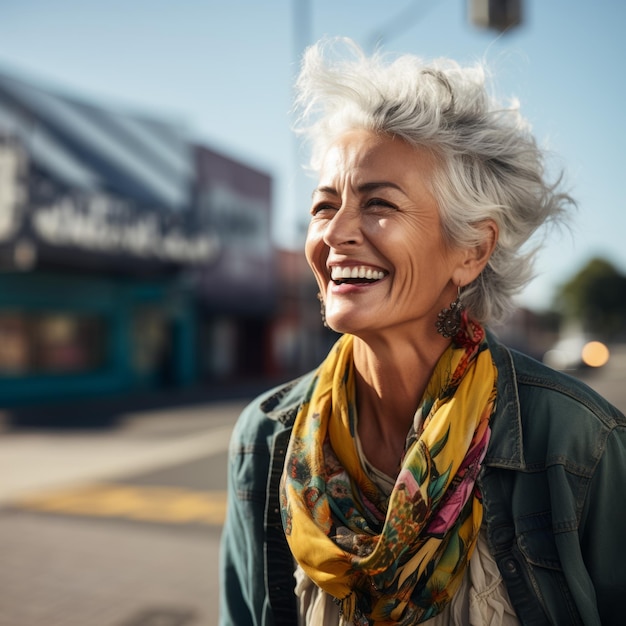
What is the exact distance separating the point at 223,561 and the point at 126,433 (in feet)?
35.4

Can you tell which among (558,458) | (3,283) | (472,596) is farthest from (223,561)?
(3,283)

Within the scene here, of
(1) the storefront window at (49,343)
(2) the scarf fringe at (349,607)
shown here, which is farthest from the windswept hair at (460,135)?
(1) the storefront window at (49,343)

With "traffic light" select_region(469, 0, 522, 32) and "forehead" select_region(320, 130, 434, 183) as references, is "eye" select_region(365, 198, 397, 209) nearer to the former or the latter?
"forehead" select_region(320, 130, 434, 183)

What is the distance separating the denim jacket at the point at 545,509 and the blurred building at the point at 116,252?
15266 millimetres

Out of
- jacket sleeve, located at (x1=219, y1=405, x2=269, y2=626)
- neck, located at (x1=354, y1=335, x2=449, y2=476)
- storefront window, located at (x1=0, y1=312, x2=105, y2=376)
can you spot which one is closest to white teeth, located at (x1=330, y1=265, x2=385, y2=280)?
neck, located at (x1=354, y1=335, x2=449, y2=476)

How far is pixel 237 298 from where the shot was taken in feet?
84.2

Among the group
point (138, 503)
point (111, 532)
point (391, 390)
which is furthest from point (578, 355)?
point (391, 390)

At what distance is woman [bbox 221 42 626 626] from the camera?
1.58 meters

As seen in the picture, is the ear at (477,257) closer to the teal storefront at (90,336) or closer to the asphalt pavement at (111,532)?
the asphalt pavement at (111,532)

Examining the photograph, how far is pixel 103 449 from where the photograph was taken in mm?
10430

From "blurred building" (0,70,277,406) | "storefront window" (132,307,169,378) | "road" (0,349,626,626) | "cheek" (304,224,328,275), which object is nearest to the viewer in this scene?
"cheek" (304,224,328,275)

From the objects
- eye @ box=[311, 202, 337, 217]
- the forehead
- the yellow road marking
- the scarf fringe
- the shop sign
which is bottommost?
the yellow road marking

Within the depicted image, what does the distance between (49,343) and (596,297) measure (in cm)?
8385

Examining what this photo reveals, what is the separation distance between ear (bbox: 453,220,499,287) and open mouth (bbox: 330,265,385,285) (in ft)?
0.81
